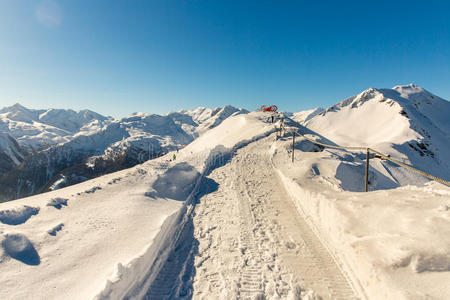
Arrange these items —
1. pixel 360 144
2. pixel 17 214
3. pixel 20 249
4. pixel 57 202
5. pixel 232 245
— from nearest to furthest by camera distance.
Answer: pixel 20 249 < pixel 232 245 < pixel 17 214 < pixel 57 202 < pixel 360 144

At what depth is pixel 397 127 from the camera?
63094 millimetres

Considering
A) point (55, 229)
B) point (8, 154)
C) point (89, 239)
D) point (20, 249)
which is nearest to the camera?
point (20, 249)

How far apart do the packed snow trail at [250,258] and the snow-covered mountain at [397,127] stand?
29697 mm

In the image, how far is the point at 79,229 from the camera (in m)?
6.97

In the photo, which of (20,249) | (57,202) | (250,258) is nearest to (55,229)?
(20,249)

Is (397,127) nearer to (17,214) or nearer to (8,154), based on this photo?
(17,214)

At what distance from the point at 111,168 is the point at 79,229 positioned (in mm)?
115907

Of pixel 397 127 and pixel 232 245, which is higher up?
pixel 397 127

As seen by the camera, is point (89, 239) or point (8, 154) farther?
point (8, 154)

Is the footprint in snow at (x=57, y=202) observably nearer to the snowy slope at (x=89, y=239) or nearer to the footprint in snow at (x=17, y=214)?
the snowy slope at (x=89, y=239)

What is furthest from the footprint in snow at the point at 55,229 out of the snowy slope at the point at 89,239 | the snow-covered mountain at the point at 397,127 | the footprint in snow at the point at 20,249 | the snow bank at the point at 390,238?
the snow-covered mountain at the point at 397,127

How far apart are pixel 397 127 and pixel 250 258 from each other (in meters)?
79.3

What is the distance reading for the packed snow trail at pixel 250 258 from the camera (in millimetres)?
5230

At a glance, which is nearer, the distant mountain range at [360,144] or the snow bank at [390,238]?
the snow bank at [390,238]
